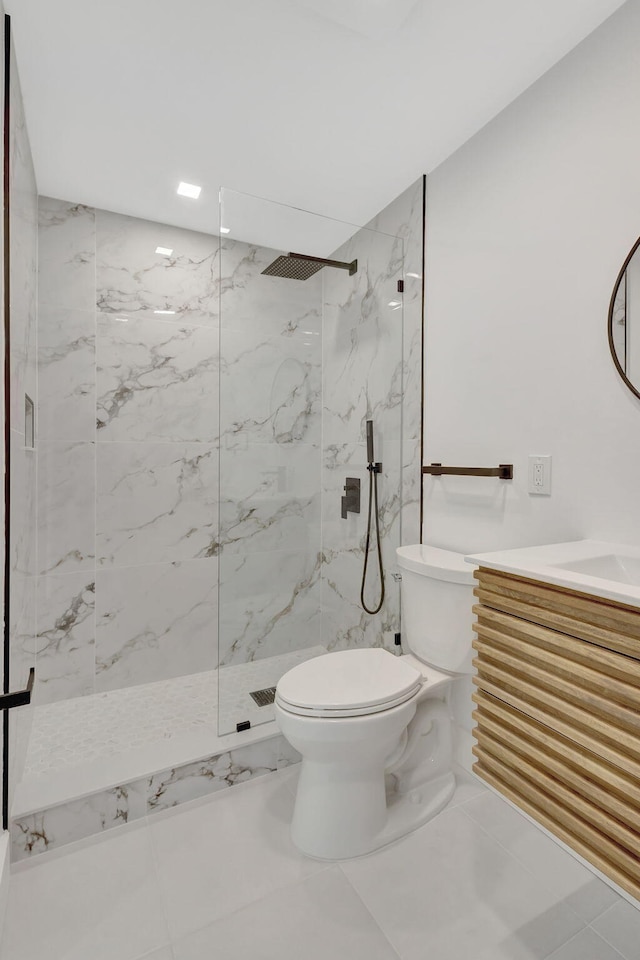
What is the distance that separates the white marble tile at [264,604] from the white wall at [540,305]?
610mm

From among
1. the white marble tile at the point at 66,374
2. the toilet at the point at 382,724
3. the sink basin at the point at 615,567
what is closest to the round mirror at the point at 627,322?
the sink basin at the point at 615,567

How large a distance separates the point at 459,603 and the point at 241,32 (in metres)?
1.87

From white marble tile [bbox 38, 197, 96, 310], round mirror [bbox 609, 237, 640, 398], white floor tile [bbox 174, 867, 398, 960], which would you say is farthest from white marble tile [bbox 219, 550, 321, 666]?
white marble tile [bbox 38, 197, 96, 310]

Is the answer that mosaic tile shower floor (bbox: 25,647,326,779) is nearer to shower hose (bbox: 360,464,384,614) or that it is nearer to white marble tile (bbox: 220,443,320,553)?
shower hose (bbox: 360,464,384,614)

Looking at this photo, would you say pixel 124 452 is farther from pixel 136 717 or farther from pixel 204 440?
pixel 136 717

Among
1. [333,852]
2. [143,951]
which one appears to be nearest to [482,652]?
[333,852]

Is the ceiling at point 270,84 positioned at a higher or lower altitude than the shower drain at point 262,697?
higher

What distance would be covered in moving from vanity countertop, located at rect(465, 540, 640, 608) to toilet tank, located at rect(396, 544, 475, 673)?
0.35m

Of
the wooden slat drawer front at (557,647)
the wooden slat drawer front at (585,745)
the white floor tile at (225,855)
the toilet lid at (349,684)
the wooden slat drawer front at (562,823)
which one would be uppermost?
the wooden slat drawer front at (557,647)

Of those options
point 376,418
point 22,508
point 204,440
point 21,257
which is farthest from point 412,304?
point 22,508

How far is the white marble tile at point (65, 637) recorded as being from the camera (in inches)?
89.0

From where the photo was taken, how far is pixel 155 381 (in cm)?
249

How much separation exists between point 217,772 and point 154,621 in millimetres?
944

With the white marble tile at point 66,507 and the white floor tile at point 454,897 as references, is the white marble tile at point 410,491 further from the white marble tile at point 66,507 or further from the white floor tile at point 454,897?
the white marble tile at point 66,507
